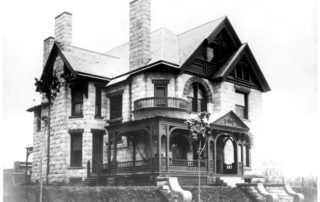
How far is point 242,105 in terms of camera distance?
2980 centimetres

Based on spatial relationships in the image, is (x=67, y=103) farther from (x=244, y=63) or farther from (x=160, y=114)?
(x=244, y=63)

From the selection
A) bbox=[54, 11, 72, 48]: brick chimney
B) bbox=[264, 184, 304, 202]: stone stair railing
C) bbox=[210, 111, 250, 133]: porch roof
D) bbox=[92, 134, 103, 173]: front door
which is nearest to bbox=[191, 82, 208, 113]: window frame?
bbox=[210, 111, 250, 133]: porch roof

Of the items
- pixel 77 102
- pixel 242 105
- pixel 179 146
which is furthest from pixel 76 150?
pixel 242 105

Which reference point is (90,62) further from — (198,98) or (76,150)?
(198,98)

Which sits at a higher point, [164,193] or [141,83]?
[141,83]

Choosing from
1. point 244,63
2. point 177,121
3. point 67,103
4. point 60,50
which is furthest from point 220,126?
point 60,50

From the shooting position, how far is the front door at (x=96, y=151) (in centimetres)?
2781

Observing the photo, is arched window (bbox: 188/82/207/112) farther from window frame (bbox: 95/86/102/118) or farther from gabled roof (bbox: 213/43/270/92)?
window frame (bbox: 95/86/102/118)

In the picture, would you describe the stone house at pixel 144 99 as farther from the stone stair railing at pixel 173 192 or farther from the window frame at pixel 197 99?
the stone stair railing at pixel 173 192

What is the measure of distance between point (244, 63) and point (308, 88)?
12.8 metres

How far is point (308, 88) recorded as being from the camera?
1734 cm

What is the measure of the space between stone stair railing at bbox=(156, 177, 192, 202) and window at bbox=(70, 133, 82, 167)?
9.04m

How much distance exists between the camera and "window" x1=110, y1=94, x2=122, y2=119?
28188 mm

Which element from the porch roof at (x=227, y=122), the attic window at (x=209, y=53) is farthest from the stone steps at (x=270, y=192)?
the attic window at (x=209, y=53)
